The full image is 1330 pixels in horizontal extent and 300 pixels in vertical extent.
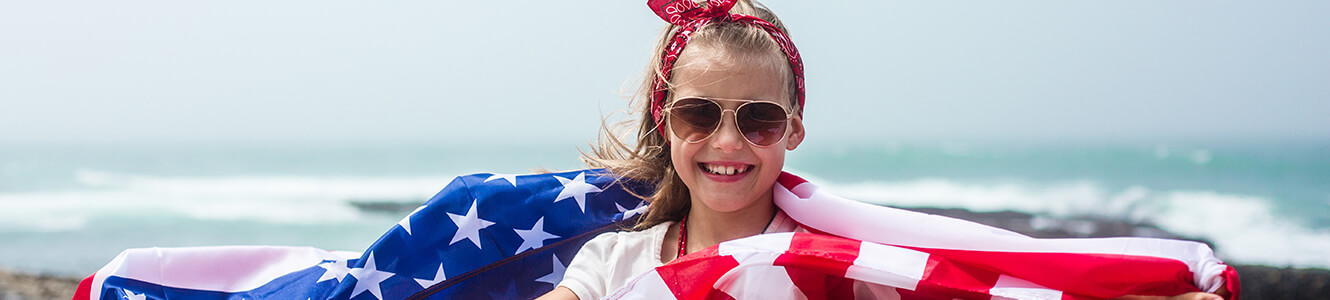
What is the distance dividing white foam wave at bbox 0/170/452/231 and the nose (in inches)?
558

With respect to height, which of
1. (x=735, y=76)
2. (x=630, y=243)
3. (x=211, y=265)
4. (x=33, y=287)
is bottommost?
(x=33, y=287)

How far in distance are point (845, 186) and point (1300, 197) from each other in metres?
11.0

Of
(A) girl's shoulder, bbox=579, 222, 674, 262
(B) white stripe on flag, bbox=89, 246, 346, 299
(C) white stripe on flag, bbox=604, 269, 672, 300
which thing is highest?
(A) girl's shoulder, bbox=579, 222, 674, 262

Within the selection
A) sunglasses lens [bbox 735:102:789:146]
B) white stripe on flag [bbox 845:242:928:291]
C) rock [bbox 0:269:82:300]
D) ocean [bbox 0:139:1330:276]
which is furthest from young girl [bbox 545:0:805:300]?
ocean [bbox 0:139:1330:276]

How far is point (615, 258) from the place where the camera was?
2576 mm

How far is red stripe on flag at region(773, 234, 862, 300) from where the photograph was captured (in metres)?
1.95

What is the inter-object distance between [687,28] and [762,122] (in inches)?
17.6

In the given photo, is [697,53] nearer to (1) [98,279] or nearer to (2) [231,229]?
(1) [98,279]

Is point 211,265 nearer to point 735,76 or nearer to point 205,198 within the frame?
point 735,76

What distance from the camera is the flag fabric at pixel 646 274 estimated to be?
1737 mm

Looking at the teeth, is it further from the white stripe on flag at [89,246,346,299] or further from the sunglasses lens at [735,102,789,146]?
the white stripe on flag at [89,246,346,299]

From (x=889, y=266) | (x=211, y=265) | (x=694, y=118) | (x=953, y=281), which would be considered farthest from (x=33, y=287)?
(x=953, y=281)

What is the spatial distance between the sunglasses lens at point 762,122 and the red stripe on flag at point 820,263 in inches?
14.0

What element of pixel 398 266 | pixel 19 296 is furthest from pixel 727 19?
pixel 19 296
